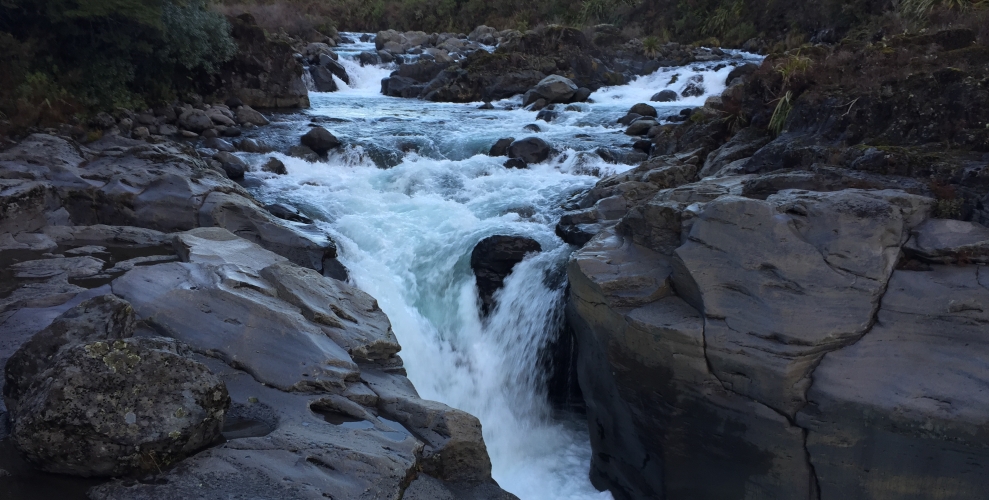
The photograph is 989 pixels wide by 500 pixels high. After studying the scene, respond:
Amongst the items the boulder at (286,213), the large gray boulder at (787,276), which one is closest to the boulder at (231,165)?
the boulder at (286,213)

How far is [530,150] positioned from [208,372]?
10.4 metres

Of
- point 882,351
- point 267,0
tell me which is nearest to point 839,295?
point 882,351

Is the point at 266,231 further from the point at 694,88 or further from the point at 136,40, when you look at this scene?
the point at 694,88

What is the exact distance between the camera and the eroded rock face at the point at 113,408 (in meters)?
3.74

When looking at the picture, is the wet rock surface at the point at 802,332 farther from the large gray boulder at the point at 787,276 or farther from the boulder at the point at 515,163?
the boulder at the point at 515,163

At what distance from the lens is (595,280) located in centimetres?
623

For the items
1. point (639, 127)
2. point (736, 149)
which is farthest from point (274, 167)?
point (736, 149)

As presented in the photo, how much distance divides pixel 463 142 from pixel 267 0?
29.1 metres

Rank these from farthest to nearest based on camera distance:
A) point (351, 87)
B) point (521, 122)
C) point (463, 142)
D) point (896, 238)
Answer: point (351, 87) → point (521, 122) → point (463, 142) → point (896, 238)

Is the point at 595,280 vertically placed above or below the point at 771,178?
below

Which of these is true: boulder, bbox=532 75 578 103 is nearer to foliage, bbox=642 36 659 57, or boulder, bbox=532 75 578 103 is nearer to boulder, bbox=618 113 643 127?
boulder, bbox=618 113 643 127

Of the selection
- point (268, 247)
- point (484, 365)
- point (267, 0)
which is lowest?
point (484, 365)

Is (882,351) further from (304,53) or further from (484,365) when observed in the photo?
(304,53)

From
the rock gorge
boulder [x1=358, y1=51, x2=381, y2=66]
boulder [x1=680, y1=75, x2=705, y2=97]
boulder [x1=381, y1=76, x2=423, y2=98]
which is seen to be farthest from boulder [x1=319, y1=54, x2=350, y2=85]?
the rock gorge
